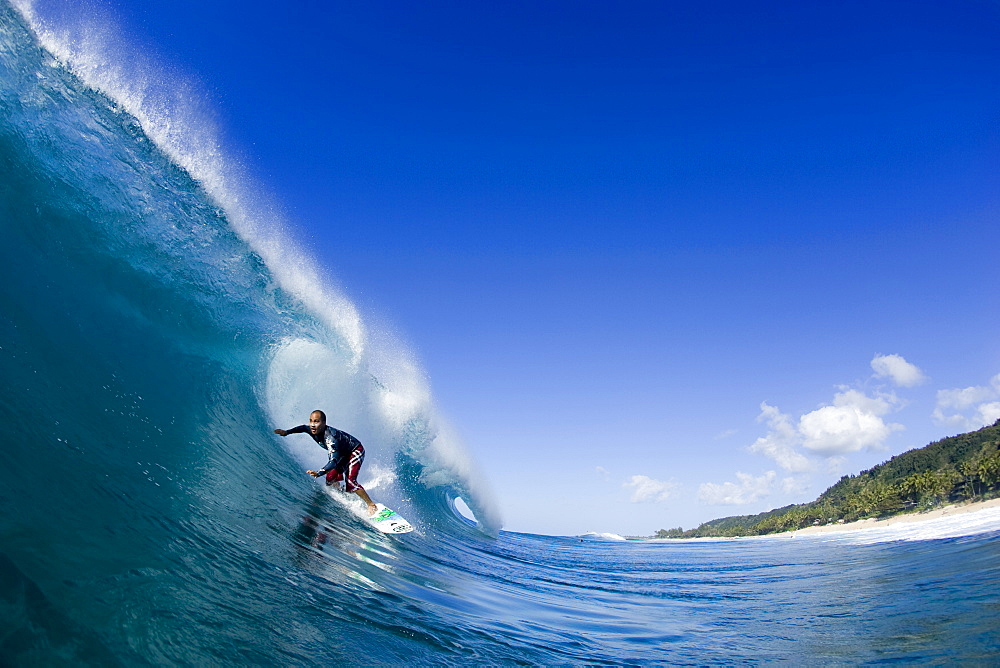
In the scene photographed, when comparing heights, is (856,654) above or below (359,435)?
below

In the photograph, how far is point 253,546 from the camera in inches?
184

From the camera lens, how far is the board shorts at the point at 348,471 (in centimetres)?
939

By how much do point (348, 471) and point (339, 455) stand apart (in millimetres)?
419

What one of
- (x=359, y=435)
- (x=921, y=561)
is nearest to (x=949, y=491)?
(x=921, y=561)

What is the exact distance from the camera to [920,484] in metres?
72.1

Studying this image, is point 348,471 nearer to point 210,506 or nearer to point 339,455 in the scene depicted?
point 339,455

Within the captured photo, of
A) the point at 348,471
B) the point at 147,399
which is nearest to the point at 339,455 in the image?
the point at 348,471

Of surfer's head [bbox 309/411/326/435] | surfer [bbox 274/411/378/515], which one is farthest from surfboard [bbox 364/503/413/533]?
surfer's head [bbox 309/411/326/435]

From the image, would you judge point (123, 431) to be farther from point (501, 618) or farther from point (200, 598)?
point (501, 618)

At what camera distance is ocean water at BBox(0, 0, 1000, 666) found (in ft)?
10.1

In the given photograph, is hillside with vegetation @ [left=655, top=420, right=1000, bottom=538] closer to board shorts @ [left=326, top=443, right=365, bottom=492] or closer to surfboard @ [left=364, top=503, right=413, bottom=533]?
surfboard @ [left=364, top=503, right=413, bottom=533]

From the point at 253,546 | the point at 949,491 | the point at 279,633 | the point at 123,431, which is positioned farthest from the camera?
the point at 949,491

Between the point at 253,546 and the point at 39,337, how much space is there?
12.9 feet

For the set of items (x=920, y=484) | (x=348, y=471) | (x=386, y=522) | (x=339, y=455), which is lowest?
(x=920, y=484)
